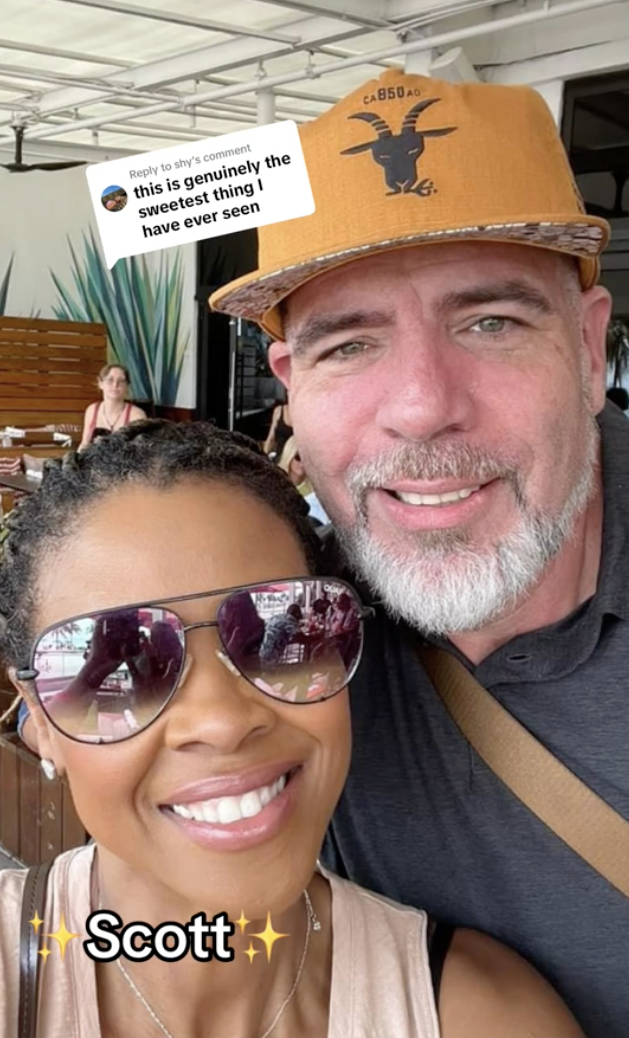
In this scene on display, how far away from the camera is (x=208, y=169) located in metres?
0.92

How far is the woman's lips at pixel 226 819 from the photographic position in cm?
93

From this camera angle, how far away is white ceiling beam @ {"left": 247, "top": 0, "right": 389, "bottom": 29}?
5.56m

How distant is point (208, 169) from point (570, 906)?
1011 mm

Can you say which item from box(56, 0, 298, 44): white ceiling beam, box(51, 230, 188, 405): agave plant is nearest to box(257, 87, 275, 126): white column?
box(56, 0, 298, 44): white ceiling beam

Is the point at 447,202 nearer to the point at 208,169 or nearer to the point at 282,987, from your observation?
the point at 208,169

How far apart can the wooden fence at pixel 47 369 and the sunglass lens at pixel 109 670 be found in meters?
10.5

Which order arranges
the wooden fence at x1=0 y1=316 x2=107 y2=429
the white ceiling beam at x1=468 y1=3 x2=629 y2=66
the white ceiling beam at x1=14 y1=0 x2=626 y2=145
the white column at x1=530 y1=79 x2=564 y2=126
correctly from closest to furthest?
the white ceiling beam at x1=14 y1=0 x2=626 y2=145, the white ceiling beam at x1=468 y1=3 x2=629 y2=66, the white column at x1=530 y1=79 x2=564 y2=126, the wooden fence at x1=0 y1=316 x2=107 y2=429

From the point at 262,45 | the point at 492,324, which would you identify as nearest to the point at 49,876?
the point at 492,324

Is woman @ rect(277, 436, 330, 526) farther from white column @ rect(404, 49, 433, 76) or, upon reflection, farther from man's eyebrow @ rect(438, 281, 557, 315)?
white column @ rect(404, 49, 433, 76)

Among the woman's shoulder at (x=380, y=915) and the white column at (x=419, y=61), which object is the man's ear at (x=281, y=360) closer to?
the woman's shoulder at (x=380, y=915)

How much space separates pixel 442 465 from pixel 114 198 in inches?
20.7

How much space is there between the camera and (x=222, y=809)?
93 centimetres

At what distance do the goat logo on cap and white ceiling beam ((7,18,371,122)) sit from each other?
547 centimetres

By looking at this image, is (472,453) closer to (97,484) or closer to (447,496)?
(447,496)
